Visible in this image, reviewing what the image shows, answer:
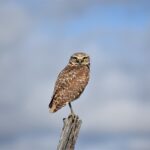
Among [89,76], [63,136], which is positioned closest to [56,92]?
[89,76]

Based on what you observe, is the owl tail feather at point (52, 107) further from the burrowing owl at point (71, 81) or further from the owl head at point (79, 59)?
the owl head at point (79, 59)

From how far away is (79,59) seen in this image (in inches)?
851

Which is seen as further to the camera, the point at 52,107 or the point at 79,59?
the point at 79,59

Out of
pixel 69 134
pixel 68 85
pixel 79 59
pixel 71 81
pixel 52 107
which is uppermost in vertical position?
pixel 79 59

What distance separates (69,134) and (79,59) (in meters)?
12.0

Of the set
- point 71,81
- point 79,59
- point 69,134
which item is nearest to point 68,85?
point 71,81

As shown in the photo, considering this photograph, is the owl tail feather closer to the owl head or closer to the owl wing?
the owl wing

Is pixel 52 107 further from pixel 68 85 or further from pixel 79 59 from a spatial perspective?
pixel 79 59

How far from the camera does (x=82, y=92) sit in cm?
1984

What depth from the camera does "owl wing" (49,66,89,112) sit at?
17234mm

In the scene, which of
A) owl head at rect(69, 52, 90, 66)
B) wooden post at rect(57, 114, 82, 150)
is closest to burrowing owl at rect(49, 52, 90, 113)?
owl head at rect(69, 52, 90, 66)

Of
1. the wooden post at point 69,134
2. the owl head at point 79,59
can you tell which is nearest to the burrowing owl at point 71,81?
the owl head at point 79,59

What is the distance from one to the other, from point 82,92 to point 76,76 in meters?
0.80

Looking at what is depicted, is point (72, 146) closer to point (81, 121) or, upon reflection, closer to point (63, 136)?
point (63, 136)
